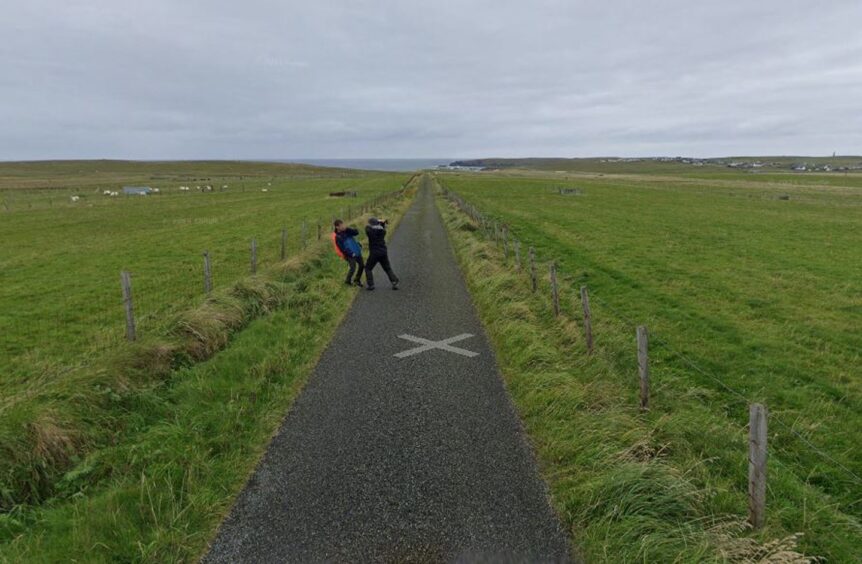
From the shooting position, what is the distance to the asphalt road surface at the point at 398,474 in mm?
3994

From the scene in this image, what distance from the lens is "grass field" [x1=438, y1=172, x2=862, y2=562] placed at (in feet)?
14.0

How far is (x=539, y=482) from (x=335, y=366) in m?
4.18

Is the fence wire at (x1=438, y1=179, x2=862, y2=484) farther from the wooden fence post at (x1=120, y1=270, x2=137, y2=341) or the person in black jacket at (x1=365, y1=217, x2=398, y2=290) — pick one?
the wooden fence post at (x1=120, y1=270, x2=137, y2=341)

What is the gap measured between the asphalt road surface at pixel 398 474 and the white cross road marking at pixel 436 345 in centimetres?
6

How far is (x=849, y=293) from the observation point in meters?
13.9

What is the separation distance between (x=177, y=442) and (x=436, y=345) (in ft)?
15.6

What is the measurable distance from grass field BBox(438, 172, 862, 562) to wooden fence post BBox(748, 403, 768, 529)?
0.16m

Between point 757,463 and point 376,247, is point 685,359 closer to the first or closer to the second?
point 757,463

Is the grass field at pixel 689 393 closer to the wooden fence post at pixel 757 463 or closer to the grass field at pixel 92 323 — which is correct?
the wooden fence post at pixel 757 463

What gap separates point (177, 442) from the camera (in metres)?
5.33

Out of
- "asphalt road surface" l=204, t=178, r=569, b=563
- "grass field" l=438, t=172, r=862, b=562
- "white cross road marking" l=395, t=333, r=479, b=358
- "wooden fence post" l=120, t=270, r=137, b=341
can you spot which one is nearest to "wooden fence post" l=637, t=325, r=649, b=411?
"grass field" l=438, t=172, r=862, b=562

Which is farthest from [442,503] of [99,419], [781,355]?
[781,355]

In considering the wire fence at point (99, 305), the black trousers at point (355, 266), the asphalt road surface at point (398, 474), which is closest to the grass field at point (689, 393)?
the asphalt road surface at point (398, 474)

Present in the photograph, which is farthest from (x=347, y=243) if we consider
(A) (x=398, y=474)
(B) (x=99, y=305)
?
(A) (x=398, y=474)
